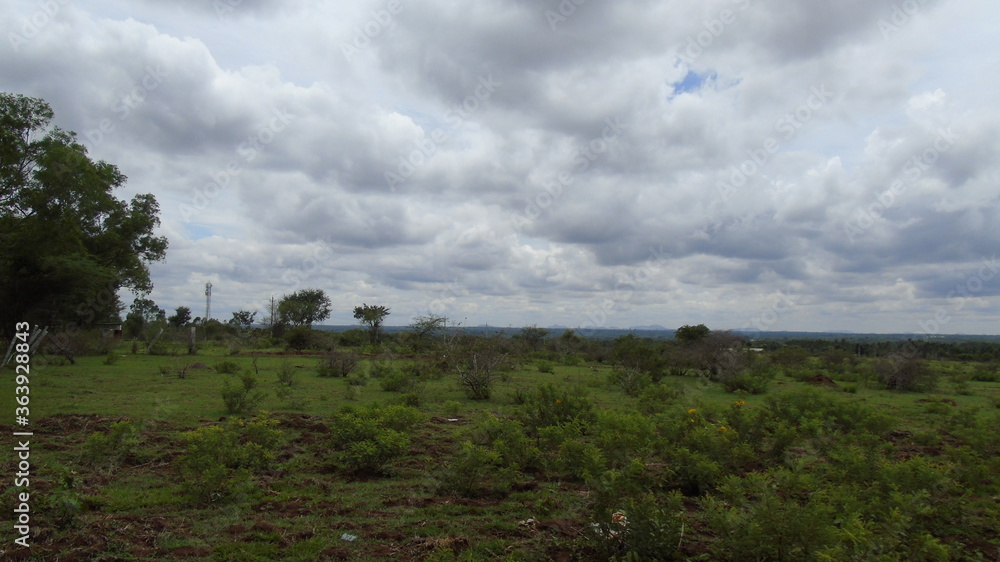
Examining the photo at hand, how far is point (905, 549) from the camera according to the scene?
14.5ft

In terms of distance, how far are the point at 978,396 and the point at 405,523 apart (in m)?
24.3

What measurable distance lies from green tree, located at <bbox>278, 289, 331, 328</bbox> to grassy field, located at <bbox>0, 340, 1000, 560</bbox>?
1770 inches

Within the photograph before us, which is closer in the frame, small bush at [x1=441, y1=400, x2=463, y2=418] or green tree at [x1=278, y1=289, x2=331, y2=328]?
small bush at [x1=441, y1=400, x2=463, y2=418]

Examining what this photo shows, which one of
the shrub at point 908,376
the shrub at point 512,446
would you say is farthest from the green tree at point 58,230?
the shrub at point 908,376

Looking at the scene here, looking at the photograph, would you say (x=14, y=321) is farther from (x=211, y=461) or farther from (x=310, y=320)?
(x=310, y=320)

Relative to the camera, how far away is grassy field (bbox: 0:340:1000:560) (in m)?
4.96

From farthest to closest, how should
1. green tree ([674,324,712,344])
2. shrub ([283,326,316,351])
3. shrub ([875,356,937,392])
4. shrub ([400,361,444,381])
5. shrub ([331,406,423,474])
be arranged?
shrub ([283,326,316,351])
green tree ([674,324,712,344])
shrub ([875,356,937,392])
shrub ([400,361,444,381])
shrub ([331,406,423,474])

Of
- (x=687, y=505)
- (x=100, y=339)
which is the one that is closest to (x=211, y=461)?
(x=687, y=505)

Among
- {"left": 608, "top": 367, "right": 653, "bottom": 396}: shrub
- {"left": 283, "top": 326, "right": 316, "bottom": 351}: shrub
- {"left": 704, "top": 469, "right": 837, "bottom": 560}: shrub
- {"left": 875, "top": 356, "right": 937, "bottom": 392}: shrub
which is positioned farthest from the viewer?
{"left": 283, "top": 326, "right": 316, "bottom": 351}: shrub

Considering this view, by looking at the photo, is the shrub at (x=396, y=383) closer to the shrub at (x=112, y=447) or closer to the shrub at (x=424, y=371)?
the shrub at (x=424, y=371)

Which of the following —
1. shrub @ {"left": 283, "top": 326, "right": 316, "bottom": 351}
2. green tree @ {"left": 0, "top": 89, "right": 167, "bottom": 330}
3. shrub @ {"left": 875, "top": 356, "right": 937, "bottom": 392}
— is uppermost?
green tree @ {"left": 0, "top": 89, "right": 167, "bottom": 330}

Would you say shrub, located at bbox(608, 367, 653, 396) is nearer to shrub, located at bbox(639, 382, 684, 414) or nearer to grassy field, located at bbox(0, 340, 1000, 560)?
shrub, located at bbox(639, 382, 684, 414)

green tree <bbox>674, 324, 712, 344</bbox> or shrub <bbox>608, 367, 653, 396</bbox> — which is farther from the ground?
green tree <bbox>674, 324, 712, 344</bbox>

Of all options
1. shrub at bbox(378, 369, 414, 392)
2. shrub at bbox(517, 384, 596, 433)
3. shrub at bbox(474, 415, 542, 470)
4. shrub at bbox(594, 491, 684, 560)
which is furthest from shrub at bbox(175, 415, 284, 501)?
shrub at bbox(378, 369, 414, 392)
